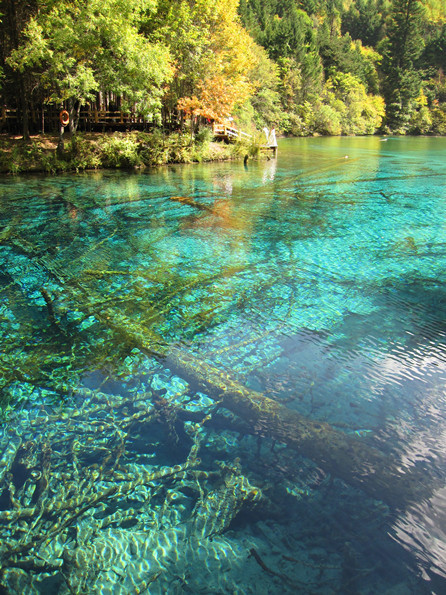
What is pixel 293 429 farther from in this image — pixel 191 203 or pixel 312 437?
pixel 191 203

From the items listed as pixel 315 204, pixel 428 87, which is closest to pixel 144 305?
pixel 315 204

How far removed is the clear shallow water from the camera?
265 centimetres

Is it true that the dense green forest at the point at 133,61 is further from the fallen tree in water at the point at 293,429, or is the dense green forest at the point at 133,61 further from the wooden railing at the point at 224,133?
the fallen tree in water at the point at 293,429

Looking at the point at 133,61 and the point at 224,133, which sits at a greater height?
the point at 133,61

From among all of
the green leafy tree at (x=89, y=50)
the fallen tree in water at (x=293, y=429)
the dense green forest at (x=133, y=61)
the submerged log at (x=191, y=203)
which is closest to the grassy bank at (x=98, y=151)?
the dense green forest at (x=133, y=61)

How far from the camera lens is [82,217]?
439 inches

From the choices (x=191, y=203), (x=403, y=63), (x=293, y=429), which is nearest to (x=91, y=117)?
(x=191, y=203)

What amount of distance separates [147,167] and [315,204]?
1093 centimetres

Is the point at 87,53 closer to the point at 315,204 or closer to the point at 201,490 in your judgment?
the point at 315,204

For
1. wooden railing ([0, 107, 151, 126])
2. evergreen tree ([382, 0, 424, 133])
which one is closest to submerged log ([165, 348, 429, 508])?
wooden railing ([0, 107, 151, 126])

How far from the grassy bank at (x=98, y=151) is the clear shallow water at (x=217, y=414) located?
1056 cm

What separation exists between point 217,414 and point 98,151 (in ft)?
60.4

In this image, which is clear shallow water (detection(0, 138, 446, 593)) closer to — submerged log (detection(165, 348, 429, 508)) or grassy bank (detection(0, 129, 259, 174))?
submerged log (detection(165, 348, 429, 508))

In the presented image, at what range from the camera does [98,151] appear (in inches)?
762
